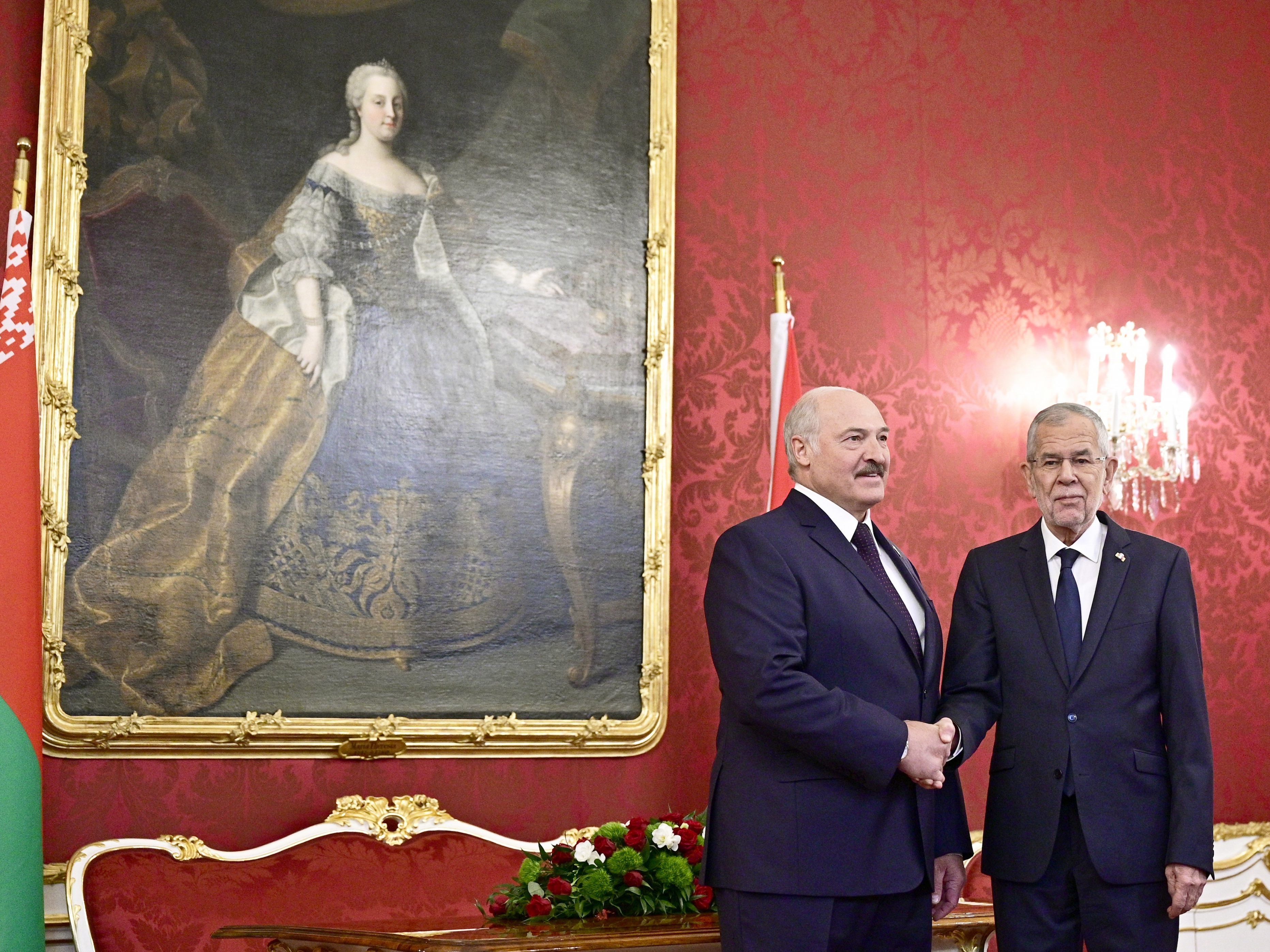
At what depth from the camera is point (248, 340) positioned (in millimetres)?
4066

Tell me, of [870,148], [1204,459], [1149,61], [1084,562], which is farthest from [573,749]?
[1149,61]

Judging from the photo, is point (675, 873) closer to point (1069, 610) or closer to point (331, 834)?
point (1069, 610)

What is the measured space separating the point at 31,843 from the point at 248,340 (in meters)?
1.56

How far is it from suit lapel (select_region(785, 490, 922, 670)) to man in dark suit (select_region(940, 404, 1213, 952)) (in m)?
0.26

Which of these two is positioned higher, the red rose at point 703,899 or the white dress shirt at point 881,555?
the white dress shirt at point 881,555

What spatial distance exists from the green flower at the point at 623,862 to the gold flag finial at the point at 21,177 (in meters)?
2.44

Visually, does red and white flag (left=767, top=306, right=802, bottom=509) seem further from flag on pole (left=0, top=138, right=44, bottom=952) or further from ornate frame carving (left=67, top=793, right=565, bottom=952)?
flag on pole (left=0, top=138, right=44, bottom=952)

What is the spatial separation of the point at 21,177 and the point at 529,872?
7.94 feet

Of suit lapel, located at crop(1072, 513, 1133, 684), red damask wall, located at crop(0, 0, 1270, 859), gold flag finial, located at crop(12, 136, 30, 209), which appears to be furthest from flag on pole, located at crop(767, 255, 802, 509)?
gold flag finial, located at crop(12, 136, 30, 209)

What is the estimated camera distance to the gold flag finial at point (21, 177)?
3770mm

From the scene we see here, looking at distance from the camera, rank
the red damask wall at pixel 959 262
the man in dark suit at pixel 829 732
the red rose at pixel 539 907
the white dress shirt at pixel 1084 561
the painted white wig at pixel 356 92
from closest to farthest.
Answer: the man in dark suit at pixel 829 732
the white dress shirt at pixel 1084 561
the red rose at pixel 539 907
the painted white wig at pixel 356 92
the red damask wall at pixel 959 262

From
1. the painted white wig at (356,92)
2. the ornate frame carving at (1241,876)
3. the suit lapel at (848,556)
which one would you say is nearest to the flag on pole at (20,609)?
the painted white wig at (356,92)

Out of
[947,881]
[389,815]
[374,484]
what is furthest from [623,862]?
[374,484]

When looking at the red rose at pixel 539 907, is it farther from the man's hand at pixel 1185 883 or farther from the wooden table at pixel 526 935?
the man's hand at pixel 1185 883
